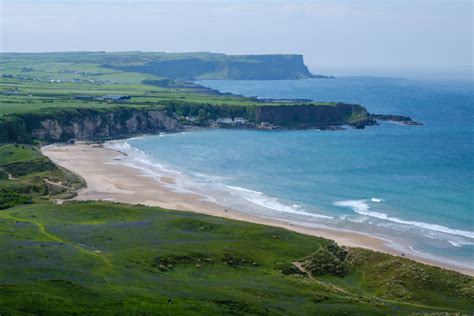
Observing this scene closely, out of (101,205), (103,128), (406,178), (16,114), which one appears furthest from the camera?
(103,128)

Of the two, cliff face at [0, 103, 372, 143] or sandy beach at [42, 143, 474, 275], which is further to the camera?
cliff face at [0, 103, 372, 143]

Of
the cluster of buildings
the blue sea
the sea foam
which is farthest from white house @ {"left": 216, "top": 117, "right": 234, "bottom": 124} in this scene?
the sea foam

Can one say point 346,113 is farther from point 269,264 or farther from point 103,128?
point 269,264

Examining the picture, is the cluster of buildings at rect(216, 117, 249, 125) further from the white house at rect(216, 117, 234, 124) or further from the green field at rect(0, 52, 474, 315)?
the green field at rect(0, 52, 474, 315)

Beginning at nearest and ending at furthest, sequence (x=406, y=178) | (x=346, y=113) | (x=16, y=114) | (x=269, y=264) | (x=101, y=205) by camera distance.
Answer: (x=269, y=264)
(x=101, y=205)
(x=406, y=178)
(x=16, y=114)
(x=346, y=113)

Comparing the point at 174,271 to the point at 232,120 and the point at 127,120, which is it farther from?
the point at 232,120

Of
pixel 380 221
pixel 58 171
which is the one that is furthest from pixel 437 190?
pixel 58 171
